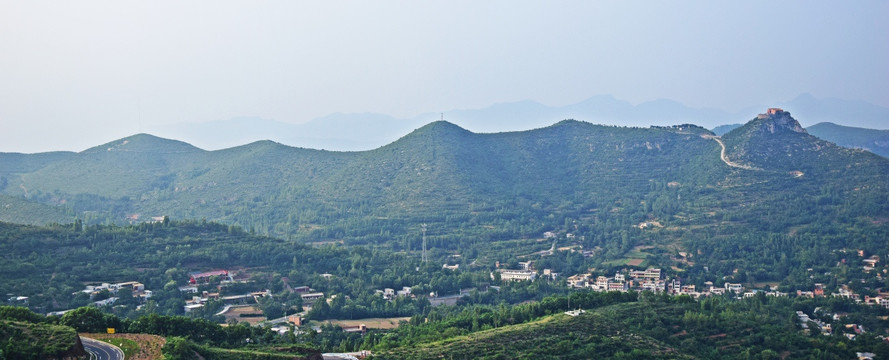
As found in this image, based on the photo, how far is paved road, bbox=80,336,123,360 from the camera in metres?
21.8

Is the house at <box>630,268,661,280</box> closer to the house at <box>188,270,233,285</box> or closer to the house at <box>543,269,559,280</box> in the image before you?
the house at <box>543,269,559,280</box>

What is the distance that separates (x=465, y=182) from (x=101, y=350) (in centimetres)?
5523

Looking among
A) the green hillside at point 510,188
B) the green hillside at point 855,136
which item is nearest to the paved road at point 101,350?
the green hillside at point 510,188

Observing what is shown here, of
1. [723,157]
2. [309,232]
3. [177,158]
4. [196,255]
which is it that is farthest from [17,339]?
[177,158]

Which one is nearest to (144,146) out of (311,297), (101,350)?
(311,297)

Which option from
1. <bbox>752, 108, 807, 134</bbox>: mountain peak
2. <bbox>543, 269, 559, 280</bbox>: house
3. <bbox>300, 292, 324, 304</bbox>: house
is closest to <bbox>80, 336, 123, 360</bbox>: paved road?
<bbox>300, 292, 324, 304</bbox>: house

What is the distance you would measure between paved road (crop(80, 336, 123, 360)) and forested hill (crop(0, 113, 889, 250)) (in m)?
41.7

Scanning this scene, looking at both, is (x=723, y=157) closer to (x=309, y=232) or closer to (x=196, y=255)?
(x=309, y=232)

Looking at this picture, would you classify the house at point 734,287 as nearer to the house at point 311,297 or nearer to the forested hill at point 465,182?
the forested hill at point 465,182

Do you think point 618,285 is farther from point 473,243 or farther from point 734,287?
point 473,243

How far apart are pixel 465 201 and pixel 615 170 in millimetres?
15109

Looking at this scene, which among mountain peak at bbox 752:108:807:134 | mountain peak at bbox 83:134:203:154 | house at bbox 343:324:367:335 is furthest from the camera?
mountain peak at bbox 83:134:203:154

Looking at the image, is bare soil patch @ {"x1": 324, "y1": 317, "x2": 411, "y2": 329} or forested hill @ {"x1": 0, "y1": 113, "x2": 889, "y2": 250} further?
forested hill @ {"x1": 0, "y1": 113, "x2": 889, "y2": 250}

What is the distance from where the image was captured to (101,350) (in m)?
22.5
